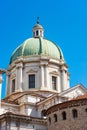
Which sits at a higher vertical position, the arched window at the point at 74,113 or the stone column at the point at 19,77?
the stone column at the point at 19,77

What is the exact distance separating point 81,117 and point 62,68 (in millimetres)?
18335

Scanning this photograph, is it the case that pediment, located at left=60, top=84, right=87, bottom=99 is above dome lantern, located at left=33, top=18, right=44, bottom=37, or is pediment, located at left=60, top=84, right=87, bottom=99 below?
below

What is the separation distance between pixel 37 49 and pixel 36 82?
250 inches

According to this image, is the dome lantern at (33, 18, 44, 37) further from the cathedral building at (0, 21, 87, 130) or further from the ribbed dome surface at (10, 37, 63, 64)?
the ribbed dome surface at (10, 37, 63, 64)

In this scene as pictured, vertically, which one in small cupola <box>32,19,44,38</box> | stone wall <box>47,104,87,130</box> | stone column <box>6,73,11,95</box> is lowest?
stone wall <box>47,104,87,130</box>

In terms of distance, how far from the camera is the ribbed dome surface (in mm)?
53938

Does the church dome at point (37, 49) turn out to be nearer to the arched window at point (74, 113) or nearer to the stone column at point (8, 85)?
the stone column at point (8, 85)

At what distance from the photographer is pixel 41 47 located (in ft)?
178

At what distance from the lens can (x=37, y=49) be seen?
54.2 metres

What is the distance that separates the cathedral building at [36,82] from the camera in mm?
45406

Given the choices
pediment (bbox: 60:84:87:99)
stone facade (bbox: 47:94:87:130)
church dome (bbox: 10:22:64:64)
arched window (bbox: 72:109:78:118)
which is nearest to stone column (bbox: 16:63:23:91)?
church dome (bbox: 10:22:64:64)

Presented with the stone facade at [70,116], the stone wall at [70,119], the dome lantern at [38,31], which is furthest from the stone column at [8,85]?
the stone wall at [70,119]

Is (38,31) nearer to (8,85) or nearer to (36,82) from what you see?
(8,85)

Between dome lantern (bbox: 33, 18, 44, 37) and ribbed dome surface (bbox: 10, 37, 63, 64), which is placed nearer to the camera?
ribbed dome surface (bbox: 10, 37, 63, 64)
